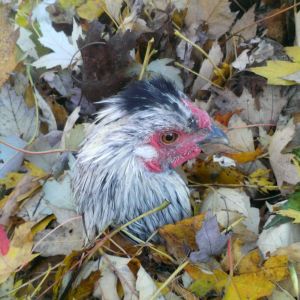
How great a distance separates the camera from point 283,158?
61.3 inches

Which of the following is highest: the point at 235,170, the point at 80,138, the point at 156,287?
the point at 80,138

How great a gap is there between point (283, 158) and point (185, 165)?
0.98ft

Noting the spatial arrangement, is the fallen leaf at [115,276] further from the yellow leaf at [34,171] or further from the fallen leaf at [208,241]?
the yellow leaf at [34,171]

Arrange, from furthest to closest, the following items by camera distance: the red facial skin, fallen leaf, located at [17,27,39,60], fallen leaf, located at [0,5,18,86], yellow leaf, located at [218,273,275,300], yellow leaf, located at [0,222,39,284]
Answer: fallen leaf, located at [17,27,39,60]
fallen leaf, located at [0,5,18,86]
the red facial skin
yellow leaf, located at [0,222,39,284]
yellow leaf, located at [218,273,275,300]

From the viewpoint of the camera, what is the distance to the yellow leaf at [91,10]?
196 centimetres

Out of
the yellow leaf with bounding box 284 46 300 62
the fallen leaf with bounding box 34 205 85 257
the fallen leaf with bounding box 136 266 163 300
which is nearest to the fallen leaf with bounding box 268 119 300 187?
the yellow leaf with bounding box 284 46 300 62

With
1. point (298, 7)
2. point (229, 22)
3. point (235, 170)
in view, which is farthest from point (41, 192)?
point (298, 7)

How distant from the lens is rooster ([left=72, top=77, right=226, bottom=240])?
1.53 m

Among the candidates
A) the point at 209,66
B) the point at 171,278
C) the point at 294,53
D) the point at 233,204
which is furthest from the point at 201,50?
the point at 171,278

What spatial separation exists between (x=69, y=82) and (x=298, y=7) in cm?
76

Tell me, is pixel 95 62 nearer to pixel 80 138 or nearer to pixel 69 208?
pixel 80 138

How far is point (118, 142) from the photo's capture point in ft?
5.08

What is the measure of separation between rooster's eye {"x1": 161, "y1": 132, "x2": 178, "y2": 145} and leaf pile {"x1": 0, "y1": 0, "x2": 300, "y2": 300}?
0.13 metres

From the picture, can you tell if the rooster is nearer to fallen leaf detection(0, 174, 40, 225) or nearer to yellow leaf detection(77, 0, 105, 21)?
fallen leaf detection(0, 174, 40, 225)
